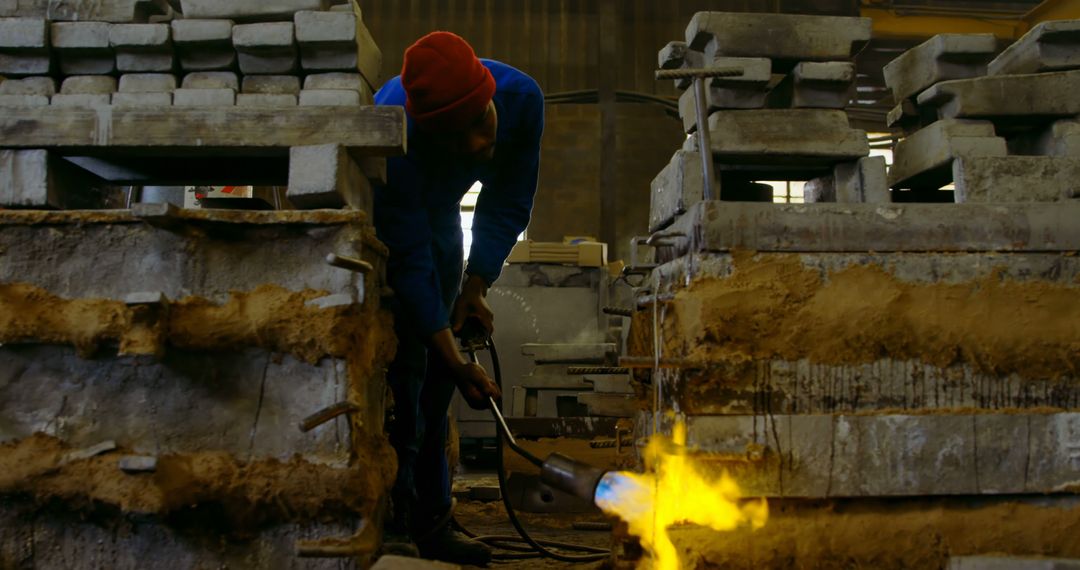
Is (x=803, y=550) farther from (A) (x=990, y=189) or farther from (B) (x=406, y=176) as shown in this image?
(B) (x=406, y=176)

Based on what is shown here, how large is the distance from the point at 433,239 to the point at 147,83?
1.16m

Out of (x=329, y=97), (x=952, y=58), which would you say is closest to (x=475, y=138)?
(x=329, y=97)

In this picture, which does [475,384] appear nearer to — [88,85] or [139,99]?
[139,99]

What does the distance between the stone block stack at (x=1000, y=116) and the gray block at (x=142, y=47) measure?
8.72 ft

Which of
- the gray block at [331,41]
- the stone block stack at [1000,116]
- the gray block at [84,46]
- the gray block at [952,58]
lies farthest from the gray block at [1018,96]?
the gray block at [84,46]

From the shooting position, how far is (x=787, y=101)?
3.01 metres

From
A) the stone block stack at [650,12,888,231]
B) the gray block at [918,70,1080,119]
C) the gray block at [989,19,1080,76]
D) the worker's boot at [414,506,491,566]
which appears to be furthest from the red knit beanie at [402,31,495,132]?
the gray block at [989,19,1080,76]

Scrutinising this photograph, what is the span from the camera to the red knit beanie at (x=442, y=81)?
9.07 feet

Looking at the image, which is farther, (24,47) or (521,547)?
(521,547)

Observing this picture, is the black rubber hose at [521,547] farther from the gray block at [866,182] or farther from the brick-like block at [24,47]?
the brick-like block at [24,47]

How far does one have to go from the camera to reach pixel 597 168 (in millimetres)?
11336

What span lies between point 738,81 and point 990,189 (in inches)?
37.2

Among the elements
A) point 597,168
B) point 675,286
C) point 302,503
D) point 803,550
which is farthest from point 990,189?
point 597,168

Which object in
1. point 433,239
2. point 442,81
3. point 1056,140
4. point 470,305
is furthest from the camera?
point 470,305
